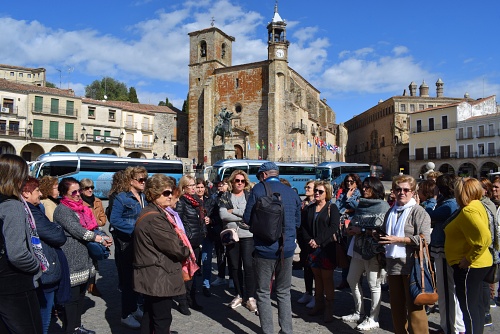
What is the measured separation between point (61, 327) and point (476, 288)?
14.6ft

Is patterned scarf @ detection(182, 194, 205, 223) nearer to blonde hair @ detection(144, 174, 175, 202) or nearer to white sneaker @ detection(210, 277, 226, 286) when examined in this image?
white sneaker @ detection(210, 277, 226, 286)

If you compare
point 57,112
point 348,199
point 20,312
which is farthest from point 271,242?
point 57,112

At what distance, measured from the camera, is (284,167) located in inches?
1126

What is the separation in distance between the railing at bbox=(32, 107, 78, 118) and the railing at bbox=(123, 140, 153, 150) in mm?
6452

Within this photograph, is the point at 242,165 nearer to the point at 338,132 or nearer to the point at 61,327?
the point at 61,327

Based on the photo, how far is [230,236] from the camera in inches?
204

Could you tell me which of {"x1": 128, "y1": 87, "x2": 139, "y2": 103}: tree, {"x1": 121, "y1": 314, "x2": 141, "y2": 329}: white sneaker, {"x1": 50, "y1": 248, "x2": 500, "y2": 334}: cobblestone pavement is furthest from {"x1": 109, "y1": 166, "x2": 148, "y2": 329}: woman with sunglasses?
{"x1": 128, "y1": 87, "x2": 139, "y2": 103}: tree

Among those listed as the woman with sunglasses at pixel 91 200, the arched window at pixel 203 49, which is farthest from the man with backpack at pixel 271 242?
the arched window at pixel 203 49

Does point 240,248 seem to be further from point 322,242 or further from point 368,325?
point 368,325

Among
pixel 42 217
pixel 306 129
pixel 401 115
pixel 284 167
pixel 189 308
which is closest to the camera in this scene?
pixel 42 217

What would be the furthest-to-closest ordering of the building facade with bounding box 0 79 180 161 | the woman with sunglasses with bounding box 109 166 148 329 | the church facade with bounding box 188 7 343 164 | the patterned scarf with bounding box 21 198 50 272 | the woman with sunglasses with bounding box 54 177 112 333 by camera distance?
the church facade with bounding box 188 7 343 164 < the building facade with bounding box 0 79 180 161 < the woman with sunglasses with bounding box 109 166 148 329 < the woman with sunglasses with bounding box 54 177 112 333 < the patterned scarf with bounding box 21 198 50 272

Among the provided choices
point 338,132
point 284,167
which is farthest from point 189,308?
point 338,132

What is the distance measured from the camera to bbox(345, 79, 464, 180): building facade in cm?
5109

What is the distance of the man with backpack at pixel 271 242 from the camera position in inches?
152
